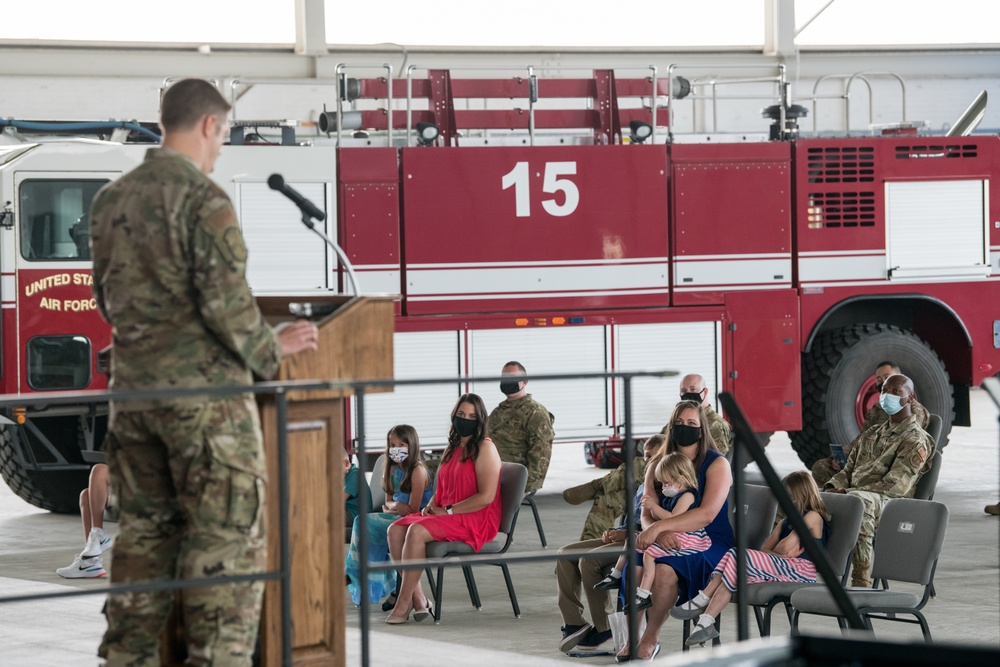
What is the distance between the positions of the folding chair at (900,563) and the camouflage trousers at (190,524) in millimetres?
3133

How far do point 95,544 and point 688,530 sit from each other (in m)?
4.14

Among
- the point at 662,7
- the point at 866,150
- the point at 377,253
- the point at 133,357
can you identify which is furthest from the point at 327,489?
the point at 662,7

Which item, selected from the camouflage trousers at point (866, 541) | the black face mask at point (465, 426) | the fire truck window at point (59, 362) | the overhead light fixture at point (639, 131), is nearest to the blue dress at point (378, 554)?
the black face mask at point (465, 426)

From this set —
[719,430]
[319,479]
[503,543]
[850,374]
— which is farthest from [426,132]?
[319,479]

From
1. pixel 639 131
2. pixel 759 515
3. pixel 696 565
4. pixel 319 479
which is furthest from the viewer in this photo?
pixel 639 131

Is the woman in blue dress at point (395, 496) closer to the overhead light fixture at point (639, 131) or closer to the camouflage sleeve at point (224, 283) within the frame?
the camouflage sleeve at point (224, 283)

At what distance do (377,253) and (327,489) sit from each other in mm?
7228

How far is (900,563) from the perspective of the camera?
22.5 ft

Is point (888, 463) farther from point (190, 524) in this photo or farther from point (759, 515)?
point (190, 524)

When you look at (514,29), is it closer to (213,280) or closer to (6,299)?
(6,299)

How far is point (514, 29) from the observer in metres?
22.2

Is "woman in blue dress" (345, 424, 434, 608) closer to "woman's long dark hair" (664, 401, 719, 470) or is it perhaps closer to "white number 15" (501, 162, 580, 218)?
"woman's long dark hair" (664, 401, 719, 470)

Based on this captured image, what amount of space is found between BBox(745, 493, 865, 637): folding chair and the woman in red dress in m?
1.70

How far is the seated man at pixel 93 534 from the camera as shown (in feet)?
31.1
